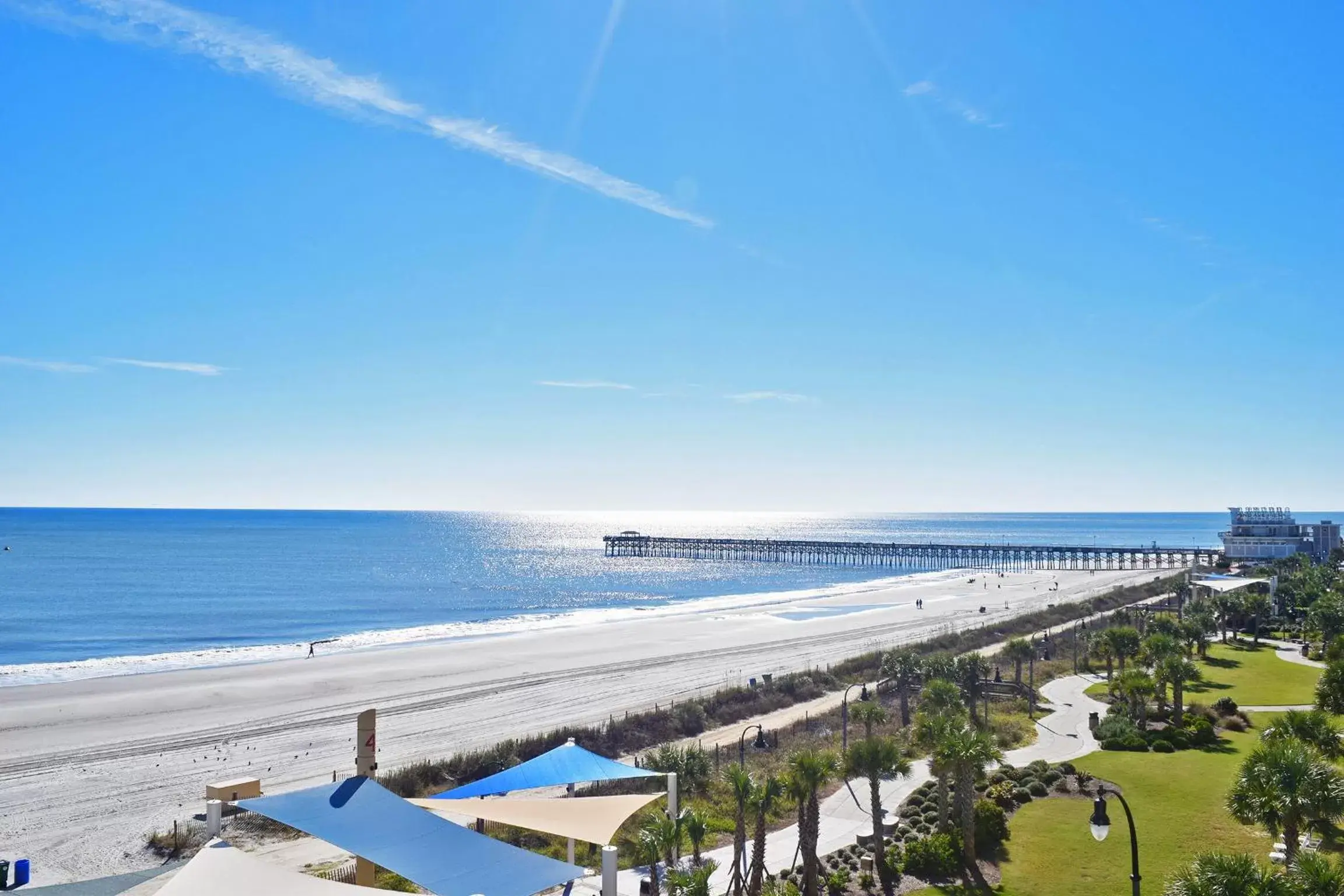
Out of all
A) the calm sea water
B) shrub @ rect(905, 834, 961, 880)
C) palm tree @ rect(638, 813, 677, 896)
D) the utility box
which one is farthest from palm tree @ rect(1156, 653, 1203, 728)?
the calm sea water

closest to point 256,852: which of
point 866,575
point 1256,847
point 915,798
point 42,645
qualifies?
point 915,798

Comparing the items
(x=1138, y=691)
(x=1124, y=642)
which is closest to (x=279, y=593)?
(x=1124, y=642)

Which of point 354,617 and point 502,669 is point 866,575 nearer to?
point 354,617

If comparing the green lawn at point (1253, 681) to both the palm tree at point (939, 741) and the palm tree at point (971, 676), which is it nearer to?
the palm tree at point (971, 676)

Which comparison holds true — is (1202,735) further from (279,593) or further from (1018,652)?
(279,593)

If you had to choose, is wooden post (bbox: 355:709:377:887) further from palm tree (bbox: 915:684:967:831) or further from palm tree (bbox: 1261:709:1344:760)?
palm tree (bbox: 1261:709:1344:760)

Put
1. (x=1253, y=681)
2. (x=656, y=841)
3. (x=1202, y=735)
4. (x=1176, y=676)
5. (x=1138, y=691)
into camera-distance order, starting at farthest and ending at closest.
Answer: (x=1253, y=681), (x=1176, y=676), (x=1138, y=691), (x=1202, y=735), (x=656, y=841)

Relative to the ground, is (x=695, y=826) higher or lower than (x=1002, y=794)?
higher
